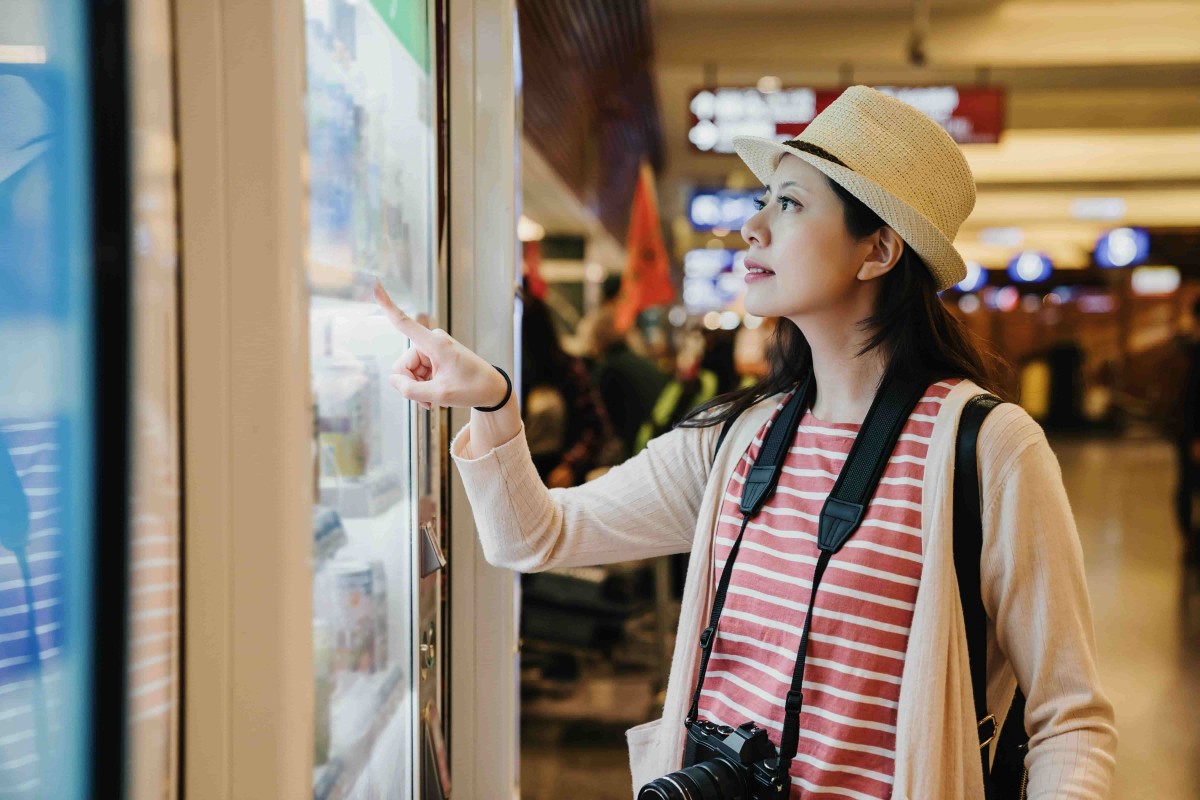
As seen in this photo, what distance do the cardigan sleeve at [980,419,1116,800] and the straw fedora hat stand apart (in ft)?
1.01

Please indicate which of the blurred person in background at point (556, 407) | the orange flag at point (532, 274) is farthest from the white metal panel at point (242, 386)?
the orange flag at point (532, 274)

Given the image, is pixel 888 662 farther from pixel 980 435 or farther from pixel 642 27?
pixel 642 27

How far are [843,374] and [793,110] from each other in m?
4.71

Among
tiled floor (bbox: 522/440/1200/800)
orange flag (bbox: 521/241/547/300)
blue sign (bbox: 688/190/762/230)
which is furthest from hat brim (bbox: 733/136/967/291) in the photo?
blue sign (bbox: 688/190/762/230)

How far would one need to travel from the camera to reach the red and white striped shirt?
4.31 feet

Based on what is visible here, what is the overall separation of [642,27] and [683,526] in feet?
20.9

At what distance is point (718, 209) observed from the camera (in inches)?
336

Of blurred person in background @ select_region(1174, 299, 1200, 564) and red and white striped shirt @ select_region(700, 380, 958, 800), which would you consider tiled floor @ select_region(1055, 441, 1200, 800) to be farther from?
red and white striped shirt @ select_region(700, 380, 958, 800)

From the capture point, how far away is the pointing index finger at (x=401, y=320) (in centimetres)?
127

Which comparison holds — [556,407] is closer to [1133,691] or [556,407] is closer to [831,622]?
[1133,691]

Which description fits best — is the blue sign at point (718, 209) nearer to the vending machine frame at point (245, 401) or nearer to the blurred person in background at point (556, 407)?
the blurred person in background at point (556, 407)

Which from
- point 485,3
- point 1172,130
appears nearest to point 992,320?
point 1172,130

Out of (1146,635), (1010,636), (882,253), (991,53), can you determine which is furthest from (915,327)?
(991,53)

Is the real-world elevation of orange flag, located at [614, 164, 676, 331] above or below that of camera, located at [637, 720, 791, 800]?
above
